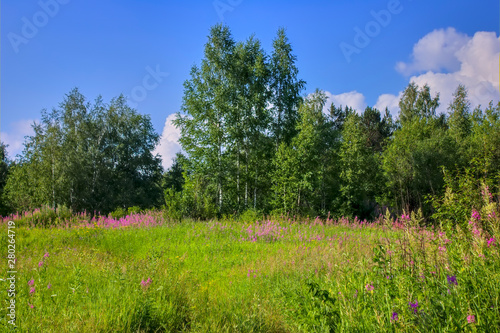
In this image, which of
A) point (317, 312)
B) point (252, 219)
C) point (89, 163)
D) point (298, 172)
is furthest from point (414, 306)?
point (89, 163)

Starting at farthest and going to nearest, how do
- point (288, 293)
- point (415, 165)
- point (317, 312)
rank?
point (415, 165), point (288, 293), point (317, 312)

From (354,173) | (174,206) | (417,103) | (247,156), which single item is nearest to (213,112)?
(247,156)

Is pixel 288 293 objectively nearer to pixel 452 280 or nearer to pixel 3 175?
pixel 452 280

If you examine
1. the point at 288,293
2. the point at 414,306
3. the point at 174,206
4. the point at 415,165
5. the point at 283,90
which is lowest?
the point at 288,293

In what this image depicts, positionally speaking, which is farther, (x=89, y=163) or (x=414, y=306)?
(x=89, y=163)

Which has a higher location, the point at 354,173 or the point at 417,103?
the point at 417,103

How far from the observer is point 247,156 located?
62.8 ft

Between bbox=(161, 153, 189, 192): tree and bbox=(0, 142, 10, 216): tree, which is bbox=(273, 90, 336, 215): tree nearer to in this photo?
bbox=(161, 153, 189, 192): tree

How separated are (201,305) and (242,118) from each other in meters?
15.4

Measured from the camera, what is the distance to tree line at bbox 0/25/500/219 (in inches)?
693

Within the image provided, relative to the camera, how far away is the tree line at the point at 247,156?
17.6 meters

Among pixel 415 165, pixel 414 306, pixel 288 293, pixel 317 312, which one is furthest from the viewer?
pixel 415 165

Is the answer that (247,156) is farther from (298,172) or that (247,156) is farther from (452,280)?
(452,280)

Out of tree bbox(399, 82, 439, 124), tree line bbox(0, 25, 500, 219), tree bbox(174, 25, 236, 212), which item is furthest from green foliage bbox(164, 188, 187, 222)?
tree bbox(399, 82, 439, 124)
